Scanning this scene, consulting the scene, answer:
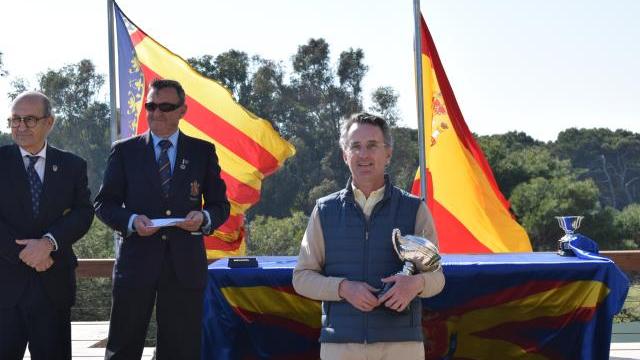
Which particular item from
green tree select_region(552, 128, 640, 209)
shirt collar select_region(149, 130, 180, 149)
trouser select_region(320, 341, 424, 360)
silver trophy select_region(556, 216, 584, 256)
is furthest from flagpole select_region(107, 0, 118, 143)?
green tree select_region(552, 128, 640, 209)

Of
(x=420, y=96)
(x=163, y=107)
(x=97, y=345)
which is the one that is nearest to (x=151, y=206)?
(x=163, y=107)

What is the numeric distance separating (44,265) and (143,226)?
0.42 m

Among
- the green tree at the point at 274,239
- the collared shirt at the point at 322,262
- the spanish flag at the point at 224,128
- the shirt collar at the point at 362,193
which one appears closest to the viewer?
the collared shirt at the point at 322,262

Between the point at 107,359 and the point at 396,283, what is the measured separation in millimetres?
1379

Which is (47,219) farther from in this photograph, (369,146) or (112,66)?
(112,66)

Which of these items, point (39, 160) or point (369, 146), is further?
point (39, 160)

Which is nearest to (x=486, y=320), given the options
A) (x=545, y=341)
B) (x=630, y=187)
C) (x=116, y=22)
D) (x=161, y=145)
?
(x=545, y=341)

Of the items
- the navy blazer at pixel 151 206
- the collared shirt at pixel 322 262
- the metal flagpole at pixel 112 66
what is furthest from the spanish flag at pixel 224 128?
the collared shirt at pixel 322 262

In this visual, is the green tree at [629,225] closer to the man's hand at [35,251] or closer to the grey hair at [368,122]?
the grey hair at [368,122]

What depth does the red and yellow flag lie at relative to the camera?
19.7ft

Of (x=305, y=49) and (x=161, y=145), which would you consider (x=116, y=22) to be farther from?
(x=305, y=49)

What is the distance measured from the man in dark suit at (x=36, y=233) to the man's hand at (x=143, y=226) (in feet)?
0.88

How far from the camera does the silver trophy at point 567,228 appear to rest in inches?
173

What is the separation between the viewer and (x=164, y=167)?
357cm
